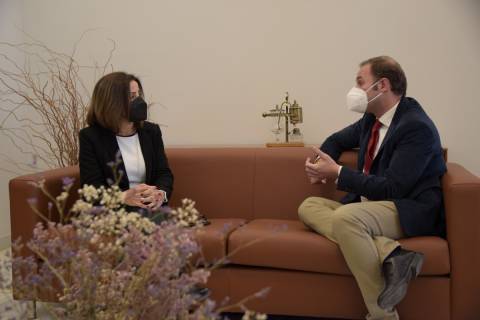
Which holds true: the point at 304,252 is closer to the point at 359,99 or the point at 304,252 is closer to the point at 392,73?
the point at 359,99

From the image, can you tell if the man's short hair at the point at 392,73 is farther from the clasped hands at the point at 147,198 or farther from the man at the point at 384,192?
the clasped hands at the point at 147,198

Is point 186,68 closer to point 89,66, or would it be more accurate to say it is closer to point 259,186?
point 89,66

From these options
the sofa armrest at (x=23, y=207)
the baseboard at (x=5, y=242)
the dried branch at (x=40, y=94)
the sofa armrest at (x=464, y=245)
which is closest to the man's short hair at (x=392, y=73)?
the sofa armrest at (x=464, y=245)

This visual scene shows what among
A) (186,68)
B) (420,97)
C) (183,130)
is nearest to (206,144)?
(183,130)

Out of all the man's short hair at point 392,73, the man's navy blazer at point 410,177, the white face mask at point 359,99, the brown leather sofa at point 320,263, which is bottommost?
the brown leather sofa at point 320,263

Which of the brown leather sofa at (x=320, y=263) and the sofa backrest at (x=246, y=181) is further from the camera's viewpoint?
the sofa backrest at (x=246, y=181)

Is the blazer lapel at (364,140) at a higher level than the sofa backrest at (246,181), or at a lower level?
higher

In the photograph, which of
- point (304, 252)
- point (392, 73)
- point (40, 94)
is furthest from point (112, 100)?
point (40, 94)

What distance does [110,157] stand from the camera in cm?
269

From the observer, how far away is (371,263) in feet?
7.30

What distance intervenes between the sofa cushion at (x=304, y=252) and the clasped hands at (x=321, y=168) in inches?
11.3

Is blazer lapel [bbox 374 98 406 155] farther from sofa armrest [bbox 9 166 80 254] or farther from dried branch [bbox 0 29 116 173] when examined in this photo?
dried branch [bbox 0 29 116 173]

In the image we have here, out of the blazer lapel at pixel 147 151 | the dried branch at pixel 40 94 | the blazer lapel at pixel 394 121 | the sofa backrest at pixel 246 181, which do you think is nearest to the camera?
the blazer lapel at pixel 394 121

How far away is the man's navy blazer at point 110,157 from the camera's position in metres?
2.67
